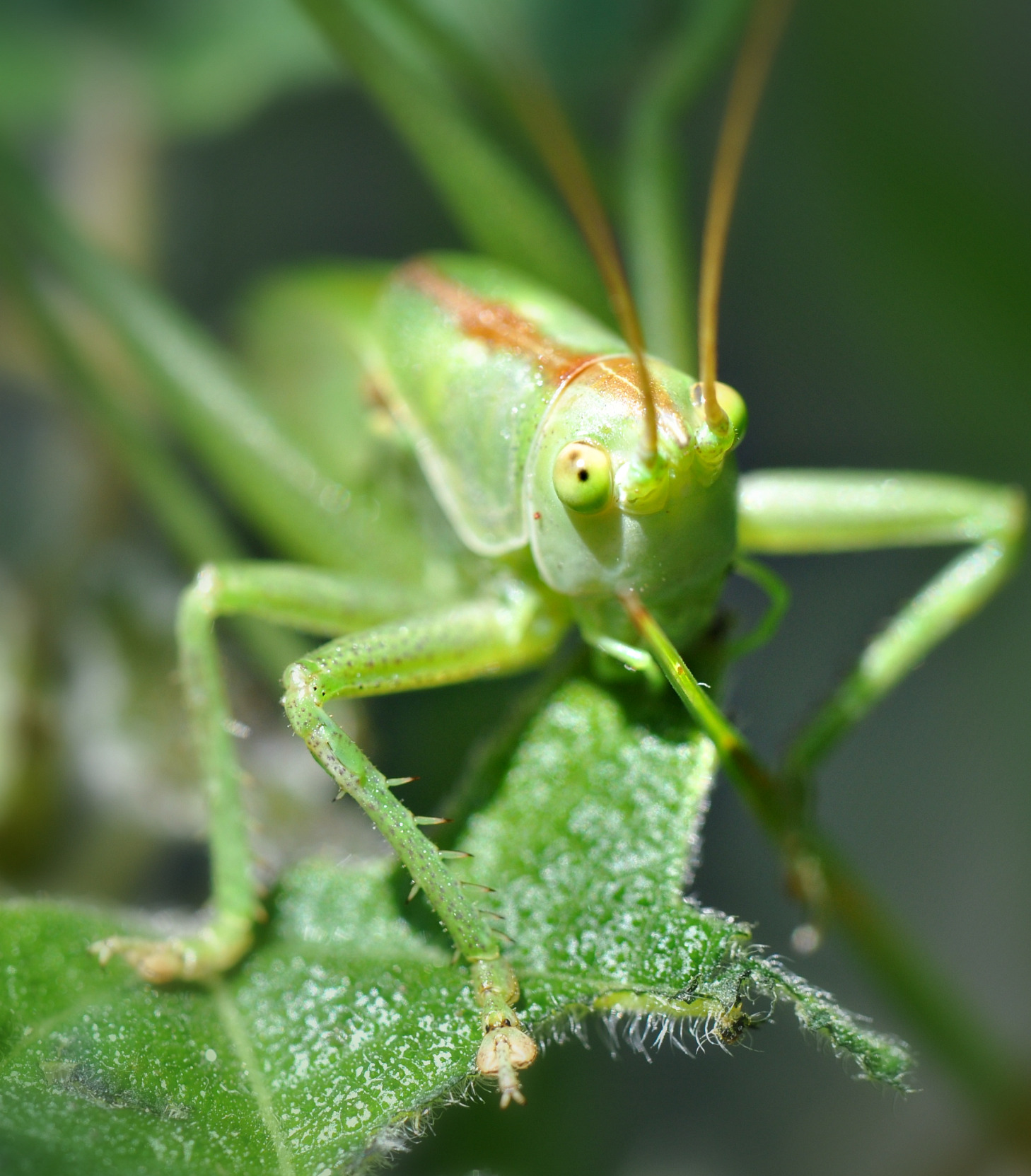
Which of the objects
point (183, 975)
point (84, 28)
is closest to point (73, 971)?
point (183, 975)

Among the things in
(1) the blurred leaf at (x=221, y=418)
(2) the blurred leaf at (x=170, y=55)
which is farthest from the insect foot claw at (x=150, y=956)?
(2) the blurred leaf at (x=170, y=55)

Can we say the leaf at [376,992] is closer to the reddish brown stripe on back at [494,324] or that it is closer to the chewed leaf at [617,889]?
the chewed leaf at [617,889]

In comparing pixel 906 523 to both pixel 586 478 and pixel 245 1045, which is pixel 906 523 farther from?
pixel 245 1045

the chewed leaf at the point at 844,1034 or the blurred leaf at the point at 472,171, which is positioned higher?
the blurred leaf at the point at 472,171

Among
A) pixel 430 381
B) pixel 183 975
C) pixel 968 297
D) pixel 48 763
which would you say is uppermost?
pixel 968 297

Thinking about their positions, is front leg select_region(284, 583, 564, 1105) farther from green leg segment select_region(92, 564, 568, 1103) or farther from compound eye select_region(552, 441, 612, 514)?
compound eye select_region(552, 441, 612, 514)

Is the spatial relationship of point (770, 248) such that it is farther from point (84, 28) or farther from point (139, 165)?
point (84, 28)

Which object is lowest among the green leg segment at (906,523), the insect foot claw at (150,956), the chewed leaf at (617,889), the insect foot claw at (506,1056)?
the insect foot claw at (150,956)

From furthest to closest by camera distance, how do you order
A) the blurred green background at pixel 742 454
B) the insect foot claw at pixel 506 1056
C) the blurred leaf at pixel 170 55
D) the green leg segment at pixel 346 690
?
the blurred leaf at pixel 170 55 < the blurred green background at pixel 742 454 < the green leg segment at pixel 346 690 < the insect foot claw at pixel 506 1056
